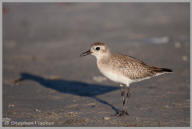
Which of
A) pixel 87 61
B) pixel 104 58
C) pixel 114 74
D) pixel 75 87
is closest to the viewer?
pixel 114 74

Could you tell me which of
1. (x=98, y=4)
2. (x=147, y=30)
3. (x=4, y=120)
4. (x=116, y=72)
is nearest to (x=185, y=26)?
(x=147, y=30)

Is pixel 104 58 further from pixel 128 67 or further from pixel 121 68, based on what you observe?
pixel 128 67

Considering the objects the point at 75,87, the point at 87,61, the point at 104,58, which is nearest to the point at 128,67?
the point at 104,58

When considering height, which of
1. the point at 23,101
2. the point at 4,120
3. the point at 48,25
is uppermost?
the point at 48,25

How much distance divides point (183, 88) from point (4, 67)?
702cm

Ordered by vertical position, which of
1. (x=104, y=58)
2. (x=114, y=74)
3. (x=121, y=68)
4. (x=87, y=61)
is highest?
(x=87, y=61)

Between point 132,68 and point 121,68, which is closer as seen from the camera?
point 121,68

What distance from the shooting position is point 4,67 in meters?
14.7

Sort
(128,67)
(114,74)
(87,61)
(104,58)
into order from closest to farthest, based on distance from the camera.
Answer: (114,74) → (128,67) → (104,58) → (87,61)

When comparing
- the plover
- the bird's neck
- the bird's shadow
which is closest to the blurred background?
the bird's shadow

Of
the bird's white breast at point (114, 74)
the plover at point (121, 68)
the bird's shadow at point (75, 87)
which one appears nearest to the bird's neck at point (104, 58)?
the plover at point (121, 68)

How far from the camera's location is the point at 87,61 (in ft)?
47.5

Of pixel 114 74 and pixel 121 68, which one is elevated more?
pixel 121 68

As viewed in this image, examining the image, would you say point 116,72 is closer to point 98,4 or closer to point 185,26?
point 185,26
